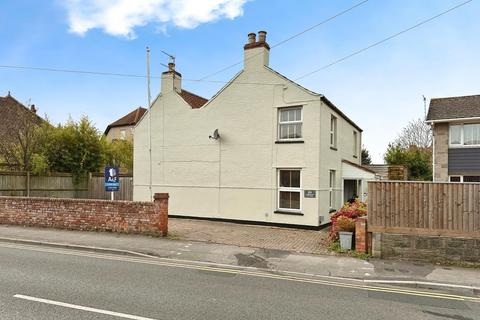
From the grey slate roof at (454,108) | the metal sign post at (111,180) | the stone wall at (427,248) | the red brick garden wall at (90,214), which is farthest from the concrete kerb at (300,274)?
the grey slate roof at (454,108)

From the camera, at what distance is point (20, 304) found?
18.5 ft

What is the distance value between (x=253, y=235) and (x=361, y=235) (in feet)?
14.4

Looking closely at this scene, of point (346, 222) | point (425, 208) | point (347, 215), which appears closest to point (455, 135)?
point (347, 215)

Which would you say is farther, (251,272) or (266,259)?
(266,259)

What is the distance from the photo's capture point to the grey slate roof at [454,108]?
19438 millimetres

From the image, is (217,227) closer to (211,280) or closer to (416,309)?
(211,280)

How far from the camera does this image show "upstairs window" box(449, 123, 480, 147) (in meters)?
19.5

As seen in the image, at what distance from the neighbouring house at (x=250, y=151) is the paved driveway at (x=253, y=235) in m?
0.98

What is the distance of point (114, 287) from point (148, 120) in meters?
13.5

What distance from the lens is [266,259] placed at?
32.4 feet

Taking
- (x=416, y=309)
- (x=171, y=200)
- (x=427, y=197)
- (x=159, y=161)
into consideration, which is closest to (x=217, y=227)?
(x=171, y=200)

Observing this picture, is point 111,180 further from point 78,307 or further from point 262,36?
point 78,307

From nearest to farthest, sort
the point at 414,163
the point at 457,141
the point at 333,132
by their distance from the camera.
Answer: the point at 333,132
the point at 457,141
the point at 414,163

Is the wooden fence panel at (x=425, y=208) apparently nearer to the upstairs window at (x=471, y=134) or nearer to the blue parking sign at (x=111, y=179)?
the blue parking sign at (x=111, y=179)
